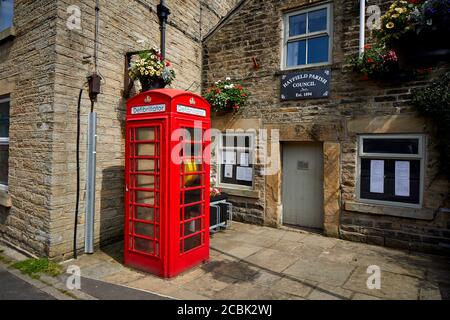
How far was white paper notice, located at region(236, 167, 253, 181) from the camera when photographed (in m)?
7.89

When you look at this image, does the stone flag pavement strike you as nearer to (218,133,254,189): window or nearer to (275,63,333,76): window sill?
(218,133,254,189): window

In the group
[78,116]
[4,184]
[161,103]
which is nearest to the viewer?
[161,103]

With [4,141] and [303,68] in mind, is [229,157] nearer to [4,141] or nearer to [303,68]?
[303,68]

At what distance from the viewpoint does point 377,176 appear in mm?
6246

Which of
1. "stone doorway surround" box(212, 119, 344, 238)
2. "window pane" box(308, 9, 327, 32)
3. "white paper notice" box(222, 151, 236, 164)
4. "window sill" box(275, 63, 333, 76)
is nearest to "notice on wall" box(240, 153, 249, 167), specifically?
A: "white paper notice" box(222, 151, 236, 164)

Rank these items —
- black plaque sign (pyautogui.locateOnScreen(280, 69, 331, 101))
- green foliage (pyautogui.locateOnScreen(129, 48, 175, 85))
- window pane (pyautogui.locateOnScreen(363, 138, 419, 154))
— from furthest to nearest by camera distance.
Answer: black plaque sign (pyautogui.locateOnScreen(280, 69, 331, 101)) < window pane (pyautogui.locateOnScreen(363, 138, 419, 154)) < green foliage (pyautogui.locateOnScreen(129, 48, 175, 85))

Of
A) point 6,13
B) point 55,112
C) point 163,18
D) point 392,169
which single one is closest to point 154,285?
point 55,112

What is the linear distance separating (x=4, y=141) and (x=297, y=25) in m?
7.10

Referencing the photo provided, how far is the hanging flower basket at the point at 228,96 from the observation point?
7742 mm

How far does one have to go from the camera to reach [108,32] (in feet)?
19.5

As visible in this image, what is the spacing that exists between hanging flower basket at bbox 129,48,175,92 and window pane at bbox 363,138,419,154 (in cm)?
436
